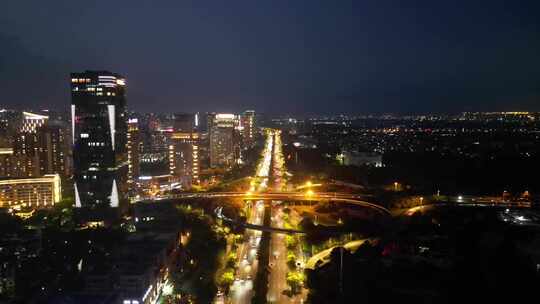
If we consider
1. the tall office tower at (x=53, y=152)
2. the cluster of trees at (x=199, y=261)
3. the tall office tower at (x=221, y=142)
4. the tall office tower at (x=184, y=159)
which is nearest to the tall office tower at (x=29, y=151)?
the tall office tower at (x=53, y=152)

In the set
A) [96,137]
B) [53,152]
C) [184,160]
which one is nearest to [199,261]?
[96,137]

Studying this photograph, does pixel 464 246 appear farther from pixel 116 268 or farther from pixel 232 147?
pixel 232 147

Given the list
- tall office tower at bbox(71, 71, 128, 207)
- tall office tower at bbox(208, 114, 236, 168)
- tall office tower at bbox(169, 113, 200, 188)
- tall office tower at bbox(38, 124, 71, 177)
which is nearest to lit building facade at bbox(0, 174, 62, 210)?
tall office tower at bbox(71, 71, 128, 207)

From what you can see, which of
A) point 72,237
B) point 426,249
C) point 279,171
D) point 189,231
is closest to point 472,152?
point 279,171

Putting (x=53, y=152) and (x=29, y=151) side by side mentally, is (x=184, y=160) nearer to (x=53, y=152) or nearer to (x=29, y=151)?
(x=53, y=152)

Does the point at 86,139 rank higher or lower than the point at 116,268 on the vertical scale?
higher
